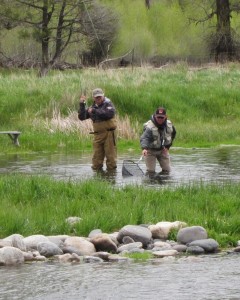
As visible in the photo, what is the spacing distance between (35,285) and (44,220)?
2431 millimetres

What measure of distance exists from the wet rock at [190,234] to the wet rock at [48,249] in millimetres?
1511

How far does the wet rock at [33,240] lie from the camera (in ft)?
33.9

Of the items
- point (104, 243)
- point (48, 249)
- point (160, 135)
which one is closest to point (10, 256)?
point (48, 249)

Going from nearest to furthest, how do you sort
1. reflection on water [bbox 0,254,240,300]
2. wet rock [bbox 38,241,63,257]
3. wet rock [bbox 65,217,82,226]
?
reflection on water [bbox 0,254,240,300] < wet rock [bbox 38,241,63,257] < wet rock [bbox 65,217,82,226]

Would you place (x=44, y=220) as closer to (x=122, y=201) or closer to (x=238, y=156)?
(x=122, y=201)

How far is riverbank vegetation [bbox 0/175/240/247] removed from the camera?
11.2 m

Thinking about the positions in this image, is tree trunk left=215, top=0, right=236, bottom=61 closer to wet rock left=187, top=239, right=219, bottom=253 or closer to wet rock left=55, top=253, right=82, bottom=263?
wet rock left=187, top=239, right=219, bottom=253

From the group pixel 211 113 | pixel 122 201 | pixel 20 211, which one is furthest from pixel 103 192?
pixel 211 113

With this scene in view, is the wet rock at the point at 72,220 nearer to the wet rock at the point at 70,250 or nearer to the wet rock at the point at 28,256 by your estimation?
the wet rock at the point at 70,250

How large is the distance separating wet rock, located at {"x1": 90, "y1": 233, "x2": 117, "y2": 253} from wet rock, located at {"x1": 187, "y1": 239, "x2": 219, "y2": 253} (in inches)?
36.2

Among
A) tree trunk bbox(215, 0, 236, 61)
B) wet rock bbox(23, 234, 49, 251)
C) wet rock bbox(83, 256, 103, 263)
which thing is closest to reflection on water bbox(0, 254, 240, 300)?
wet rock bbox(83, 256, 103, 263)

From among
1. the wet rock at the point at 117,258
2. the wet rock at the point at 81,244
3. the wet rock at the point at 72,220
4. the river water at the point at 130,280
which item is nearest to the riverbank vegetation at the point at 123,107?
the wet rock at the point at 72,220

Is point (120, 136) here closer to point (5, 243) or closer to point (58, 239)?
point (58, 239)

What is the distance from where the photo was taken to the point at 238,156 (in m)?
22.6
